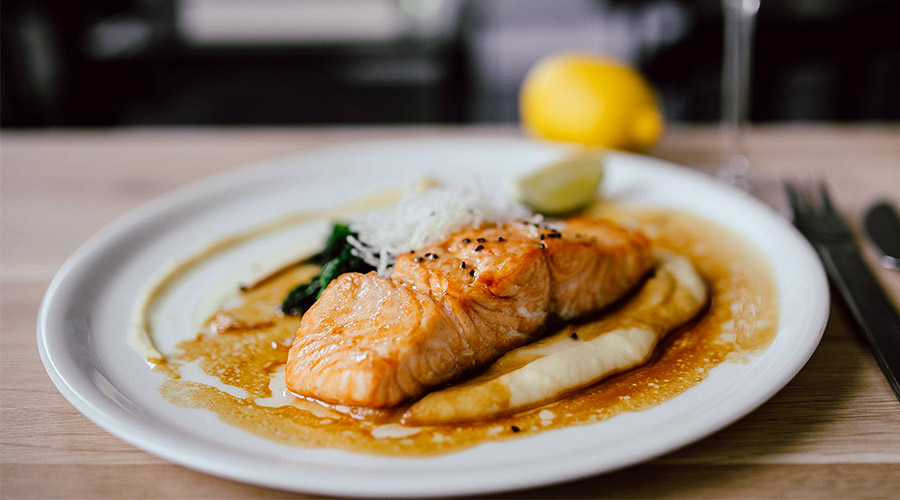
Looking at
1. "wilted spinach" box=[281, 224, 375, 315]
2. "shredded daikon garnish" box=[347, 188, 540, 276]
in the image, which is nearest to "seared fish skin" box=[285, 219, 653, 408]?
"shredded daikon garnish" box=[347, 188, 540, 276]

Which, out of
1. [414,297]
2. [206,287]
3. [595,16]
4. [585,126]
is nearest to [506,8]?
[595,16]

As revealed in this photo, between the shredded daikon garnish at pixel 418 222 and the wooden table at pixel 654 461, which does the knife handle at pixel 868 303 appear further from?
the shredded daikon garnish at pixel 418 222

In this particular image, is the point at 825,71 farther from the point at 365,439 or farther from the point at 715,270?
the point at 365,439

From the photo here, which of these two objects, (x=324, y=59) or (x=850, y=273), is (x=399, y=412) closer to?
(x=850, y=273)

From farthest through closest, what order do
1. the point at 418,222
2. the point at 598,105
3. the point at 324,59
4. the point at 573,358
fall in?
the point at 324,59, the point at 598,105, the point at 418,222, the point at 573,358

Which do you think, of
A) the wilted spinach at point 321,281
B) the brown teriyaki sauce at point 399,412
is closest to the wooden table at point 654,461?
the brown teriyaki sauce at point 399,412

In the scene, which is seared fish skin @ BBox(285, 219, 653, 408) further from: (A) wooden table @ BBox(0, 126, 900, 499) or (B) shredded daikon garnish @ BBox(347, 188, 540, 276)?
(A) wooden table @ BBox(0, 126, 900, 499)

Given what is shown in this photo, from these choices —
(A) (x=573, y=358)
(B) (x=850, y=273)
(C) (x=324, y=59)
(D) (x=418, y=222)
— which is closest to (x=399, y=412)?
(A) (x=573, y=358)
